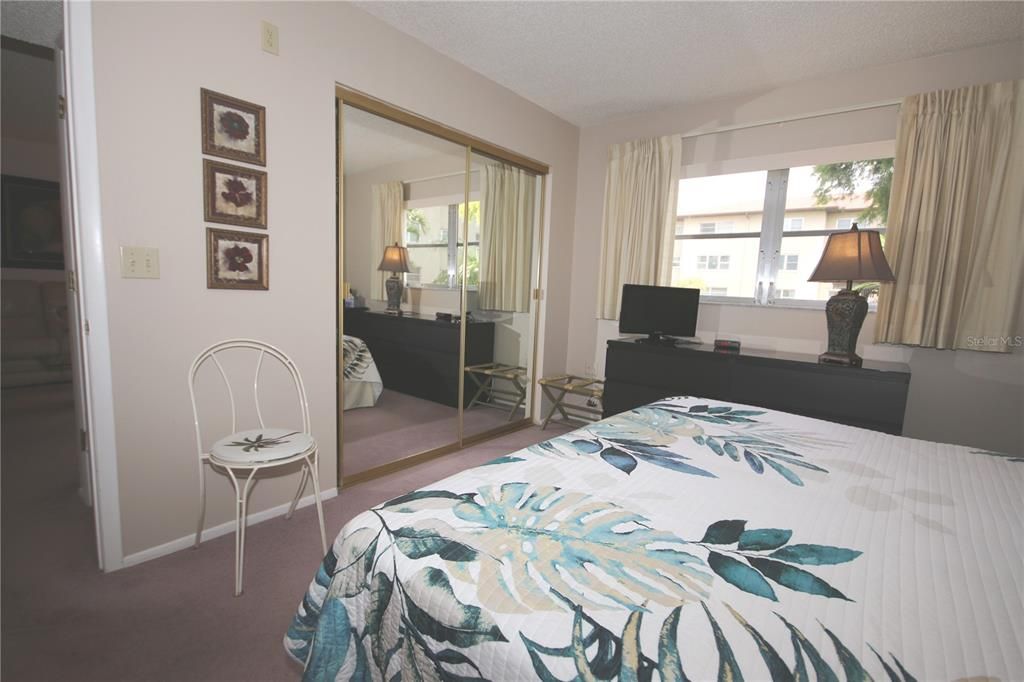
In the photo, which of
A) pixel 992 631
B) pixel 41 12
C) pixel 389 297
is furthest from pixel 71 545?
pixel 992 631

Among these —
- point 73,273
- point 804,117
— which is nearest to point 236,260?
point 73,273

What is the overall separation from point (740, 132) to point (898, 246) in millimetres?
1275

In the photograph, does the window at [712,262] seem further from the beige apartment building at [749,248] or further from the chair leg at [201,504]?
the chair leg at [201,504]

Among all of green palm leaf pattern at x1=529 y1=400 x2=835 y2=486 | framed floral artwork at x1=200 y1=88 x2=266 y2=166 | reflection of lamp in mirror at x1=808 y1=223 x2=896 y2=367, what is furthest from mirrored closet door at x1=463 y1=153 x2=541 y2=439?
reflection of lamp in mirror at x1=808 y1=223 x2=896 y2=367

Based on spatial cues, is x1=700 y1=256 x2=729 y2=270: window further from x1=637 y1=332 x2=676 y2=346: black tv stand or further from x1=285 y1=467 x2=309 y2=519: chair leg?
x1=285 y1=467 x2=309 y2=519: chair leg

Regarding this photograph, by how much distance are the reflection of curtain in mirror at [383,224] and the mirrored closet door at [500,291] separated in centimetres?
53

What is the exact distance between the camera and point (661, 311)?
3355 mm

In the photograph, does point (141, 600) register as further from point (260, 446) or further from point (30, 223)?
point (30, 223)

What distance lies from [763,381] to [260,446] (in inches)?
107

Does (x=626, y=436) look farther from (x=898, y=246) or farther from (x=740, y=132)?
(x=740, y=132)

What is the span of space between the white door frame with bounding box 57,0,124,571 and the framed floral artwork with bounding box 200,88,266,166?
0.36 metres

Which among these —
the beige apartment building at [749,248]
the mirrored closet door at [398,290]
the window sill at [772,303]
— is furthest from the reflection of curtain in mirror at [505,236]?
the window sill at [772,303]

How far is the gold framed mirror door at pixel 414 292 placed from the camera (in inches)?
102

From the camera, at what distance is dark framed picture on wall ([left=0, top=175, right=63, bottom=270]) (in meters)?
4.75
